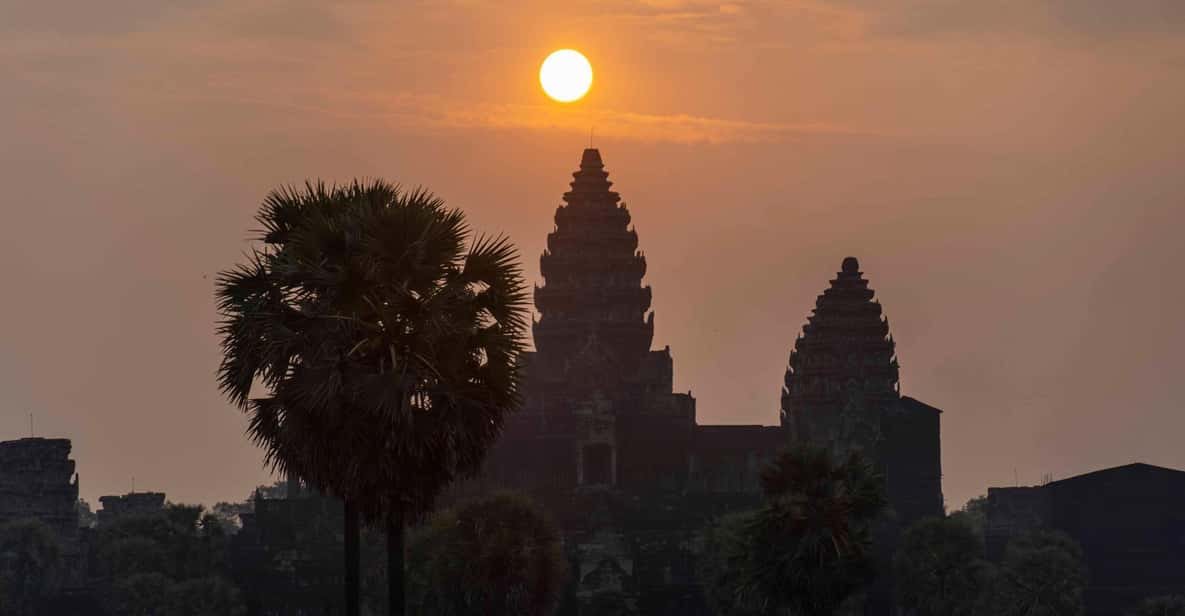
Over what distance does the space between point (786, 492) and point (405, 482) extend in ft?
130

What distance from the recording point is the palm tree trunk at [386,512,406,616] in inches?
3002

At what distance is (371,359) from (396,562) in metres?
4.97

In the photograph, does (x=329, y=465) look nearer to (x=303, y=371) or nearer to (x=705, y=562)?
(x=303, y=371)

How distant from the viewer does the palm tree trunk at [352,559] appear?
249ft

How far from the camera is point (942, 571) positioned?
595ft

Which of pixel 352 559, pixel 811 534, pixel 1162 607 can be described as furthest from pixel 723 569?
pixel 352 559

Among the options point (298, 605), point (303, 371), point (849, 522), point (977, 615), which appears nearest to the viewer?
point (303, 371)

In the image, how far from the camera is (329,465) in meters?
75.1

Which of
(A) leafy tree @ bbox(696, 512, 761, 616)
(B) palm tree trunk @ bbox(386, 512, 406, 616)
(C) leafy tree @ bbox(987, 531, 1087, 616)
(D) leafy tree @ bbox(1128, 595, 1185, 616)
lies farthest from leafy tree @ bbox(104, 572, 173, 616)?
(B) palm tree trunk @ bbox(386, 512, 406, 616)

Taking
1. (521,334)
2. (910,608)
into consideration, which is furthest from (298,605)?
(521,334)

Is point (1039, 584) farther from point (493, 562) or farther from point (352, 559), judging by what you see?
point (352, 559)

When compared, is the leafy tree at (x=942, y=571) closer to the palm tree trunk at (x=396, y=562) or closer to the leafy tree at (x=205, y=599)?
the leafy tree at (x=205, y=599)

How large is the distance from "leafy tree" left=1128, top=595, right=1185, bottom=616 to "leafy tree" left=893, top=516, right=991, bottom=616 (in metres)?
9.10

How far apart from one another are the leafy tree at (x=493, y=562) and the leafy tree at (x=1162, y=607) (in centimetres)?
3529
